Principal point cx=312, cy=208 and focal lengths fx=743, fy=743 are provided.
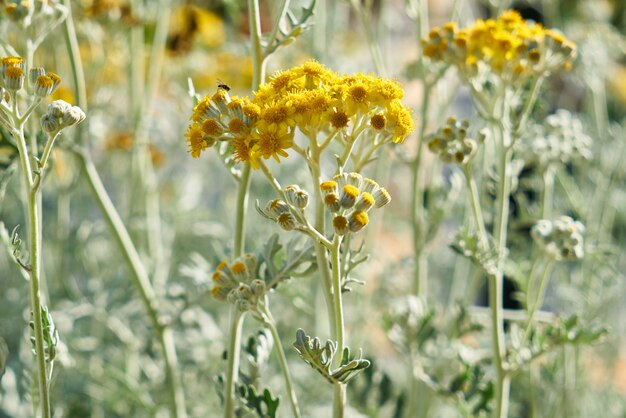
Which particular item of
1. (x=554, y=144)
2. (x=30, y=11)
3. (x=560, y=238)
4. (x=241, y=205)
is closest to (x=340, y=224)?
(x=241, y=205)

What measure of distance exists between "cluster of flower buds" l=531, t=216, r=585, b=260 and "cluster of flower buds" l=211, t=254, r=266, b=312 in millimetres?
539

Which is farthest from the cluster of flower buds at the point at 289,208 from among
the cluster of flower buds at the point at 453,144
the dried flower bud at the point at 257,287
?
the cluster of flower buds at the point at 453,144

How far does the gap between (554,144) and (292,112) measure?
0.81 meters

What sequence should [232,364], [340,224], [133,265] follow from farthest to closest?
[133,265] < [232,364] < [340,224]

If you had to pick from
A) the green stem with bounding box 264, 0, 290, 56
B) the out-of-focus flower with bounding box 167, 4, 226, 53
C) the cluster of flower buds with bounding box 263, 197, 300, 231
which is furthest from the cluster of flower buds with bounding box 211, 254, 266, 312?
the out-of-focus flower with bounding box 167, 4, 226, 53

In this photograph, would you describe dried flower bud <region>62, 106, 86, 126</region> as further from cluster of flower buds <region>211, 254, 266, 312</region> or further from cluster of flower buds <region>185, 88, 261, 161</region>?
cluster of flower buds <region>211, 254, 266, 312</region>

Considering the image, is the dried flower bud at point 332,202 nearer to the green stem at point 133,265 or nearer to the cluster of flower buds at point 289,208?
the cluster of flower buds at point 289,208

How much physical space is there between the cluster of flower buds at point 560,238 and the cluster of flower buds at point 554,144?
10.3 inches

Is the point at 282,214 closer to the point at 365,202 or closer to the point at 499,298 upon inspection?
the point at 365,202

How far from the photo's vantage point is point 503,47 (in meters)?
1.31

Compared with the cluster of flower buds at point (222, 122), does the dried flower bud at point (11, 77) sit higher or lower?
higher

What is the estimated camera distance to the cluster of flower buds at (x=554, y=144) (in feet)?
Result: 5.12

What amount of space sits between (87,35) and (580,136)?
126cm

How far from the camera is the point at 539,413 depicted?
83.5 inches
